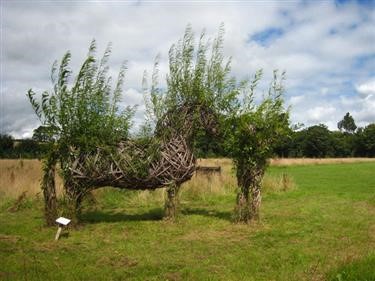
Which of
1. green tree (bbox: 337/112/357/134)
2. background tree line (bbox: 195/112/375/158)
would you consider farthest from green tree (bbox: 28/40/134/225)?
green tree (bbox: 337/112/357/134)

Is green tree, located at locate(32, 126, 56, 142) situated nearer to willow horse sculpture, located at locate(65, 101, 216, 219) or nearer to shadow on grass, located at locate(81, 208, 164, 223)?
willow horse sculpture, located at locate(65, 101, 216, 219)

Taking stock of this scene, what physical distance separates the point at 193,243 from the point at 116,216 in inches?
186

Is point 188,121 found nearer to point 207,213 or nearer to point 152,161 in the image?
point 152,161

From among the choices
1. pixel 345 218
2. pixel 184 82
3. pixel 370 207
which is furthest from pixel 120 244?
pixel 370 207

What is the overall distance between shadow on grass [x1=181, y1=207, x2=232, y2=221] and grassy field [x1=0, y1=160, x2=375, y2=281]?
0.10 feet

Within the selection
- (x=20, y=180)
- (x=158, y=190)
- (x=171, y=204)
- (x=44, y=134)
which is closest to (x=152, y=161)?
(x=171, y=204)

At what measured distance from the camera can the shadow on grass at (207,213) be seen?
43.3ft

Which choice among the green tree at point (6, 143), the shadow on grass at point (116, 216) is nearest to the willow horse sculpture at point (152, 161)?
the shadow on grass at point (116, 216)

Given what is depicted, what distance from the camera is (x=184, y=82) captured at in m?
12.2

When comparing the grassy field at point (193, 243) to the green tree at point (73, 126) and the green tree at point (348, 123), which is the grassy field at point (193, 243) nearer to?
the green tree at point (73, 126)

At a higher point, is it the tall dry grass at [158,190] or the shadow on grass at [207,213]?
the tall dry grass at [158,190]

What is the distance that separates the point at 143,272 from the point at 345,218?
7582 mm

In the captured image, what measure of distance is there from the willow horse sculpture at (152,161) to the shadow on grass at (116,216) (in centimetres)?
119

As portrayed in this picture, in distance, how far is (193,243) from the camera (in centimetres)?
965
